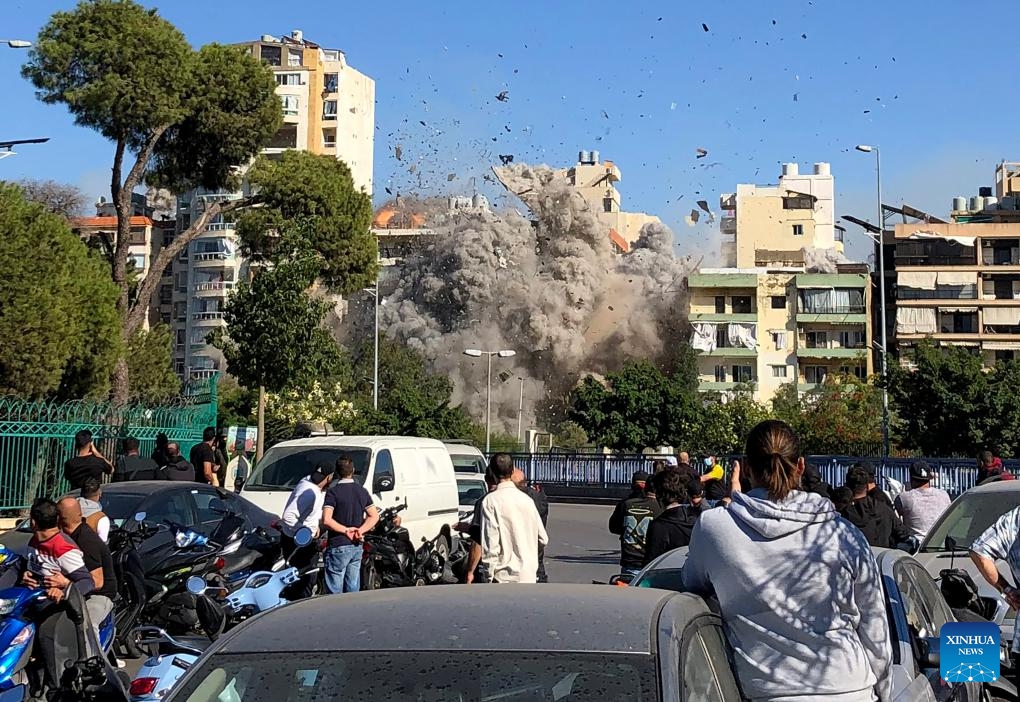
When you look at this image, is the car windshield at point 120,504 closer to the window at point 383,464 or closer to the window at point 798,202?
the window at point 383,464

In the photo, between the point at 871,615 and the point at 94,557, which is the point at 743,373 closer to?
the point at 94,557

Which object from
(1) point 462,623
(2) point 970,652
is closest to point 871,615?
(2) point 970,652

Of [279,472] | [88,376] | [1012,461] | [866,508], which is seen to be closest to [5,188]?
[88,376]

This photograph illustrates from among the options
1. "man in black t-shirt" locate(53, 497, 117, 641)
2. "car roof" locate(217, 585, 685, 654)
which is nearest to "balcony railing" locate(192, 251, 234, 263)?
"man in black t-shirt" locate(53, 497, 117, 641)

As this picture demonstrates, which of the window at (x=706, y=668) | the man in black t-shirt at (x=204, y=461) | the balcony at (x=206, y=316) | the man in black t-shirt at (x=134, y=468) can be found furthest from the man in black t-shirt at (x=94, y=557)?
the balcony at (x=206, y=316)

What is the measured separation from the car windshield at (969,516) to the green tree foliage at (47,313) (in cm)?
1987

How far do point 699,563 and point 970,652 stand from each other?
92 centimetres

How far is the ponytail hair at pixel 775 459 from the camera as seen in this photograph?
449 centimetres

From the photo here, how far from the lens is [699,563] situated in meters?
4.53

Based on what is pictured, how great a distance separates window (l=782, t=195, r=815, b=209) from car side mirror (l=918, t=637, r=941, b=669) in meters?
102

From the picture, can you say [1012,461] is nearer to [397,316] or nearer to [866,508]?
[866,508]

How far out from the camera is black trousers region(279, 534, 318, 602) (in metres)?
11.4

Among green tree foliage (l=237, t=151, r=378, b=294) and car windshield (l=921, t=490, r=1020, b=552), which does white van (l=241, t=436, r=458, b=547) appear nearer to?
car windshield (l=921, t=490, r=1020, b=552)

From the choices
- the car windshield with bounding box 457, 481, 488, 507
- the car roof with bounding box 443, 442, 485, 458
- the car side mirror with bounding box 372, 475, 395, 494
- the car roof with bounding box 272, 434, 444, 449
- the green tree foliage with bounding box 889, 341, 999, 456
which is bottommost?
the car windshield with bounding box 457, 481, 488, 507
